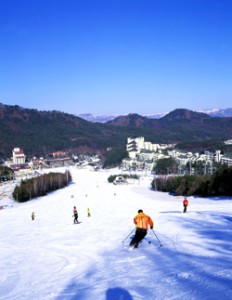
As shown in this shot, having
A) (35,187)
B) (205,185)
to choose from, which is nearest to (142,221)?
(205,185)

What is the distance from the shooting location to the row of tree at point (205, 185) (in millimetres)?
39600

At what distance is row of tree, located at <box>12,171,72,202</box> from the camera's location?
54341mm

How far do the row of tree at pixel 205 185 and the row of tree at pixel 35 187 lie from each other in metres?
21.8

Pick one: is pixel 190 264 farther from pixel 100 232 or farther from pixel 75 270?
pixel 100 232

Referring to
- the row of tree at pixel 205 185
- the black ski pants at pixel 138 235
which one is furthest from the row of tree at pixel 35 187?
the black ski pants at pixel 138 235

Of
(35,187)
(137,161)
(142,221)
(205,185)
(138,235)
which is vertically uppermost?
(142,221)

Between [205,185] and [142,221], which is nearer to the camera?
[142,221]

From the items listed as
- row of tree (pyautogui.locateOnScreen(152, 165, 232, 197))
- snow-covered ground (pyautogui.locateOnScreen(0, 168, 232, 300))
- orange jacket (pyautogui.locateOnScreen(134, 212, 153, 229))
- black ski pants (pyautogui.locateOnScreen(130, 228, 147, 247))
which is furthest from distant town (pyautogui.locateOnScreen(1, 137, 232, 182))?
orange jacket (pyautogui.locateOnScreen(134, 212, 153, 229))

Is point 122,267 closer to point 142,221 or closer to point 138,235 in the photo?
point 138,235

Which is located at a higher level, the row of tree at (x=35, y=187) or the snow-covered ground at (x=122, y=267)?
the snow-covered ground at (x=122, y=267)

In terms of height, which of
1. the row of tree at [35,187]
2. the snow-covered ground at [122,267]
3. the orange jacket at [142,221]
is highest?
the orange jacket at [142,221]

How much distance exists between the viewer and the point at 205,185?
1708 inches

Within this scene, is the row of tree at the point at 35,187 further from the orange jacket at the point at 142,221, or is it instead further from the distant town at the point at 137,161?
the orange jacket at the point at 142,221

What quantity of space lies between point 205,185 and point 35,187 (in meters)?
29.2
